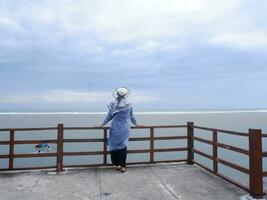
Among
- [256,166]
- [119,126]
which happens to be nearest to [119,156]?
[119,126]

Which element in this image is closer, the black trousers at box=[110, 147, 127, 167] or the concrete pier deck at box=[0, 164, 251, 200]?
the concrete pier deck at box=[0, 164, 251, 200]

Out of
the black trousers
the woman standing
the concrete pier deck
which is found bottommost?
the concrete pier deck

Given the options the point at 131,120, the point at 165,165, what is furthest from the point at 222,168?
the point at 131,120

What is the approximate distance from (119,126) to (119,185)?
162 cm

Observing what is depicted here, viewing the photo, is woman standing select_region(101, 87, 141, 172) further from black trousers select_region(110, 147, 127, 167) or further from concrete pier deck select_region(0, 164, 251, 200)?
concrete pier deck select_region(0, 164, 251, 200)

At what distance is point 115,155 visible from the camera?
25.1ft

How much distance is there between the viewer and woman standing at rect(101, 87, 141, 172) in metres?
7.58

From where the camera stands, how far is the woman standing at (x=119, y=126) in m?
7.58

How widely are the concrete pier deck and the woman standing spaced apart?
421 mm

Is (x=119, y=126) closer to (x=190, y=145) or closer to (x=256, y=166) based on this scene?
(x=190, y=145)

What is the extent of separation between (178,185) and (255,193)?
4.94 ft

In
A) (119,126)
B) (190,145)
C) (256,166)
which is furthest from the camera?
(190,145)

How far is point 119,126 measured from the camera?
760 cm

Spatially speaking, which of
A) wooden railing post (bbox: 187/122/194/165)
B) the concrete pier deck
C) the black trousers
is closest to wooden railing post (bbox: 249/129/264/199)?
the concrete pier deck
